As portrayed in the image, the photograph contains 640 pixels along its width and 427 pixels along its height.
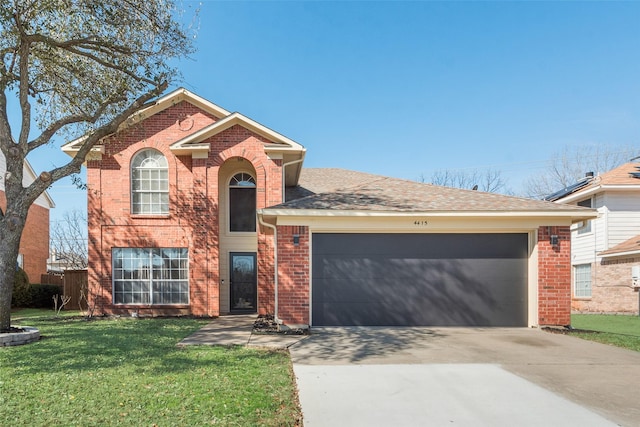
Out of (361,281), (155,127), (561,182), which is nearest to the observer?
(361,281)

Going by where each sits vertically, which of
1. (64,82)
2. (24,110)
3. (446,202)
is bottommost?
(446,202)

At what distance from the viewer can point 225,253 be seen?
14.1 m

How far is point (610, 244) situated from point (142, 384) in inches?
781

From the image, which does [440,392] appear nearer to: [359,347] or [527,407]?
[527,407]

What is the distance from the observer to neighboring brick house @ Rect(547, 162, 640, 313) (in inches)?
687

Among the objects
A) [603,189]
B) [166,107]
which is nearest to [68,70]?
[166,107]

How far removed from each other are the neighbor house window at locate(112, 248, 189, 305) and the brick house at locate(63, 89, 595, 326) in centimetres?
3

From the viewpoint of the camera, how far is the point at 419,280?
10578 mm

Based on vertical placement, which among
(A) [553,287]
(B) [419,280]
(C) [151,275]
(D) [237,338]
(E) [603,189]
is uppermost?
(E) [603,189]

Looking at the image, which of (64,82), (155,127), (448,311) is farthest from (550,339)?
(64,82)

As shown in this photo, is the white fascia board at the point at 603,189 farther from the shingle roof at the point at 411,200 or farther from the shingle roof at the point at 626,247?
the shingle roof at the point at 411,200

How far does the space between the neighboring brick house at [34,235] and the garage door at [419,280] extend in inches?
722

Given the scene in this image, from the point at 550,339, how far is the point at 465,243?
2.83m

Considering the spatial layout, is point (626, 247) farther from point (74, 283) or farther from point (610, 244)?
point (74, 283)
